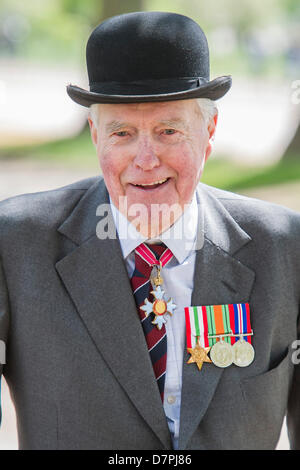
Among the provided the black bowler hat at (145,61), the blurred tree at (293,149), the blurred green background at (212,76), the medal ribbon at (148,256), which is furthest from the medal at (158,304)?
the blurred tree at (293,149)

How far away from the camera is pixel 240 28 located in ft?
120

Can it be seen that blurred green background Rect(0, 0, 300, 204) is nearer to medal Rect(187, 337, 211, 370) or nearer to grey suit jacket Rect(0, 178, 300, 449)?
grey suit jacket Rect(0, 178, 300, 449)

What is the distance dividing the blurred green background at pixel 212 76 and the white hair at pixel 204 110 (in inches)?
145

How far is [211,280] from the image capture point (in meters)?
2.33

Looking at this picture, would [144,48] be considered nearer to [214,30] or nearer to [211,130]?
[211,130]

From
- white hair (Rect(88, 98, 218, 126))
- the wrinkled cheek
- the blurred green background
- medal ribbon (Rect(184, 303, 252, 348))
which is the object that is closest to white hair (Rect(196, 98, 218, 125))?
white hair (Rect(88, 98, 218, 126))

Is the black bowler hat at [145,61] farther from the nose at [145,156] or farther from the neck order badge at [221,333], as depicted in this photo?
the neck order badge at [221,333]

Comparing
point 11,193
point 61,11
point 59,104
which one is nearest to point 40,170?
point 11,193

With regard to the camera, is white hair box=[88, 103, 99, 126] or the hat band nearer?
the hat band

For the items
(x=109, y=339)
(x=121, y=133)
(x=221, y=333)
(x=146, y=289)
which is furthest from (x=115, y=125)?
(x=221, y=333)

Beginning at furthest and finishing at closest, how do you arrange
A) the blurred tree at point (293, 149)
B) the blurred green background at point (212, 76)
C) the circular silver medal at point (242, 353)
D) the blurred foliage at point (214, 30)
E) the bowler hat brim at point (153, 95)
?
the blurred foliage at point (214, 30) < the blurred green background at point (212, 76) < the blurred tree at point (293, 149) < the circular silver medal at point (242, 353) < the bowler hat brim at point (153, 95)

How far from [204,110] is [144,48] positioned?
280 mm

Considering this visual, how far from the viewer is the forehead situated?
2078 millimetres

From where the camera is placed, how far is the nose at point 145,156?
208 cm
